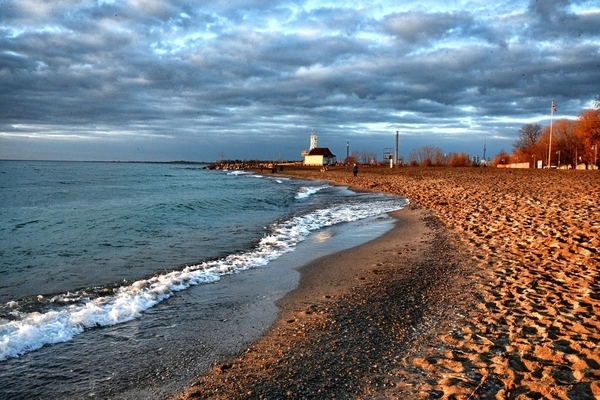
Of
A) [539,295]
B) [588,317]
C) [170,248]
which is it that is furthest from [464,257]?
[170,248]

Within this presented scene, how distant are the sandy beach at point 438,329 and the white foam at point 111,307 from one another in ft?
6.87

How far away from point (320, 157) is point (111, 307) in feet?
403

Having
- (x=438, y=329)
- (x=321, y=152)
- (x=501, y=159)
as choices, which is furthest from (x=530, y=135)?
(x=438, y=329)

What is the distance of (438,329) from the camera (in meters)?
5.56

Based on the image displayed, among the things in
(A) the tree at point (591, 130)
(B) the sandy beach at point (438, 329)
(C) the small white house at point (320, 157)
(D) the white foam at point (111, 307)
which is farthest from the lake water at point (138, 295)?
(C) the small white house at point (320, 157)

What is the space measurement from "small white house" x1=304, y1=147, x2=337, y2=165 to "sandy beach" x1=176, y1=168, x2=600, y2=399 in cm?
11865

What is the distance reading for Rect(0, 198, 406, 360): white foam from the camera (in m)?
5.73

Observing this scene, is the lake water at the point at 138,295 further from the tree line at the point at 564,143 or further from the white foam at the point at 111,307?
the tree line at the point at 564,143

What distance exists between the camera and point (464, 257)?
32.2 feet

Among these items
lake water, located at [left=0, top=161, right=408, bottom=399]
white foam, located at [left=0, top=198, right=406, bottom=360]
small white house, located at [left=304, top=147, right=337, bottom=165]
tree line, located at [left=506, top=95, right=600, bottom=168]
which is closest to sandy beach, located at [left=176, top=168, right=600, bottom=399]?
lake water, located at [left=0, top=161, right=408, bottom=399]

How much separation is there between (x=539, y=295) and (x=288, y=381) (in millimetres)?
4539

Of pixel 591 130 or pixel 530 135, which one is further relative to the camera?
pixel 530 135

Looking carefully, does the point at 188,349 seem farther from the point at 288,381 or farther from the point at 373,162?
the point at 373,162

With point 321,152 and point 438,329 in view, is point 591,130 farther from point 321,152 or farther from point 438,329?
point 321,152
